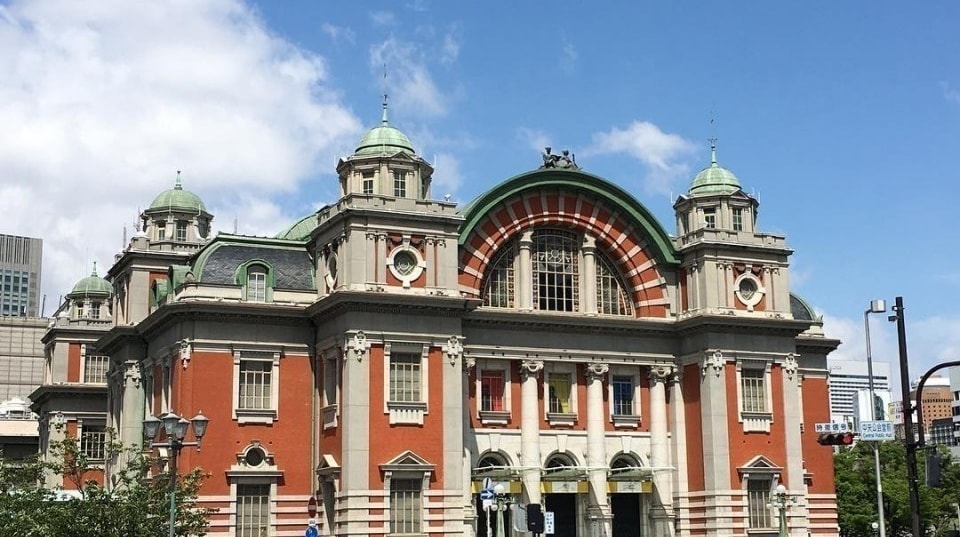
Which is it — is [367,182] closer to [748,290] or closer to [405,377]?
[405,377]

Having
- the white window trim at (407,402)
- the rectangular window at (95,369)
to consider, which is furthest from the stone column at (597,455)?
the rectangular window at (95,369)

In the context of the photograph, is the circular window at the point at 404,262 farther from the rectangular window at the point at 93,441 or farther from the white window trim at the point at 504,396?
the rectangular window at the point at 93,441

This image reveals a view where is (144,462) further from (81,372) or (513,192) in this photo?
(81,372)

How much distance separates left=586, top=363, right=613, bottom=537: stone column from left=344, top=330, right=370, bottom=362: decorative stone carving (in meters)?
11.5

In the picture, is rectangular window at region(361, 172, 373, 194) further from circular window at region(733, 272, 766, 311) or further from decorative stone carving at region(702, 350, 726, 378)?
circular window at region(733, 272, 766, 311)

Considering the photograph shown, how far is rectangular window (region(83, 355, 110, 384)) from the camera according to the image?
77562mm

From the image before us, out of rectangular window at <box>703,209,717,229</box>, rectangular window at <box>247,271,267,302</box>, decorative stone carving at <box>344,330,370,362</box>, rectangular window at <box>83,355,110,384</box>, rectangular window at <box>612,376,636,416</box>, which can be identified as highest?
rectangular window at <box>703,209,717,229</box>

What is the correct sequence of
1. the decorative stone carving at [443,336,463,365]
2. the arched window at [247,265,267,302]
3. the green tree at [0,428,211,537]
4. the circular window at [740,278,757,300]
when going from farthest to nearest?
the circular window at [740,278,757,300] < the arched window at [247,265,267,302] < the decorative stone carving at [443,336,463,365] < the green tree at [0,428,211,537]

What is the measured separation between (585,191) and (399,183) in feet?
30.3

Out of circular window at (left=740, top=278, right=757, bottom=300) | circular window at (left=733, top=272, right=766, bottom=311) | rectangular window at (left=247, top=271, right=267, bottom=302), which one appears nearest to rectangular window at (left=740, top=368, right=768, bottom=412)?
circular window at (left=733, top=272, right=766, bottom=311)

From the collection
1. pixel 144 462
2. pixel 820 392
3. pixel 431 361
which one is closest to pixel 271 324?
pixel 431 361

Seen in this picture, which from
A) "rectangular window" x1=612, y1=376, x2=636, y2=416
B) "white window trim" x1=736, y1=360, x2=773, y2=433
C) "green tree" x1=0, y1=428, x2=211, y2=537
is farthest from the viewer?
"rectangular window" x1=612, y1=376, x2=636, y2=416

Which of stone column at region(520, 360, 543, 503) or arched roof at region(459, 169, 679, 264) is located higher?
arched roof at region(459, 169, 679, 264)

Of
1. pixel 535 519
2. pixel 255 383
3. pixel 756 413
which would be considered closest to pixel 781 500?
pixel 756 413
